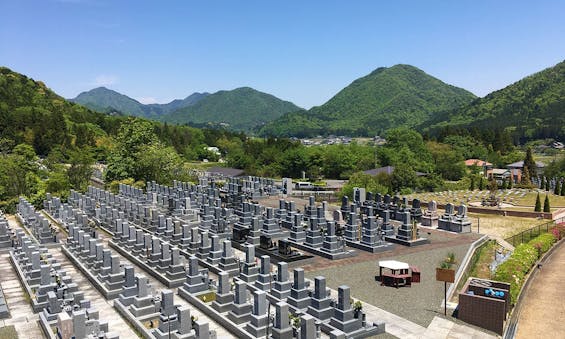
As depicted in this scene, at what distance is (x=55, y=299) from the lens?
1700 cm

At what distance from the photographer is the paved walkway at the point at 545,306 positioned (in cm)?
1658

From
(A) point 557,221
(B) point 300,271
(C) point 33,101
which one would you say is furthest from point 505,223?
(C) point 33,101

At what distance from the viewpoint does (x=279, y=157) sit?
83375 millimetres

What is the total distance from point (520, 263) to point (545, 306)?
3272mm

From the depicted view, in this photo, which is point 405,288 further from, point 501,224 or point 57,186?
point 57,186

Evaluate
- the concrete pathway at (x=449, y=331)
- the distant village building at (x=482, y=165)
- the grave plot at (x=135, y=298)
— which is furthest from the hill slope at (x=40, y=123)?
the distant village building at (x=482, y=165)

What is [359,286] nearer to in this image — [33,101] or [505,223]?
[505,223]

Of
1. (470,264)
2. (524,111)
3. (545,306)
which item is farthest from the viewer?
(524,111)

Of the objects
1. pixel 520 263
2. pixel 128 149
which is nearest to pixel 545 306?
pixel 520 263

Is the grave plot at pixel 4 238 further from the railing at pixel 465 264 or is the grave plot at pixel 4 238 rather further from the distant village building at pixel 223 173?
the distant village building at pixel 223 173

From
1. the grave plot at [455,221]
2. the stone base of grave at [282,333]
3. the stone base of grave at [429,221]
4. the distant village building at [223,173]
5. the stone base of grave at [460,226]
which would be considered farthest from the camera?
the distant village building at [223,173]

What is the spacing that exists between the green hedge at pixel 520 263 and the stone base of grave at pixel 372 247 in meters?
7.32

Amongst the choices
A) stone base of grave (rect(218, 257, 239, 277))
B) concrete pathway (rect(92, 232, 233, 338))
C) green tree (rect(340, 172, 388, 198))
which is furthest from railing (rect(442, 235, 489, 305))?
green tree (rect(340, 172, 388, 198))

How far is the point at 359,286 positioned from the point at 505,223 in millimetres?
21975
